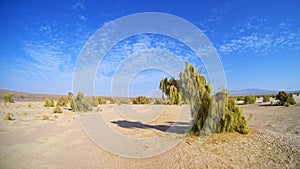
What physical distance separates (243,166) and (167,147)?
2769mm

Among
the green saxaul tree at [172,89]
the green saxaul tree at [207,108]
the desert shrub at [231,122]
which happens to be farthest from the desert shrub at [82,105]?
the desert shrub at [231,122]

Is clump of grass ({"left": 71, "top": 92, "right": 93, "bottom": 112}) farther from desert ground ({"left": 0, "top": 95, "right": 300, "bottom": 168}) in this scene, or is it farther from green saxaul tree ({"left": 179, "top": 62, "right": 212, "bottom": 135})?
green saxaul tree ({"left": 179, "top": 62, "right": 212, "bottom": 135})

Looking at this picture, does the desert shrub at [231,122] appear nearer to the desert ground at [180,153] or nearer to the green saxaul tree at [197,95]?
the desert ground at [180,153]

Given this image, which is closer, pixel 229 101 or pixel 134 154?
pixel 134 154

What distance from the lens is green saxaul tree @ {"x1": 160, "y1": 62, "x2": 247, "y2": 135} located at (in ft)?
27.7

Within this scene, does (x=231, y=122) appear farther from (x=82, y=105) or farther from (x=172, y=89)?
(x=82, y=105)

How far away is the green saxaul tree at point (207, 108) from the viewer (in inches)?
332

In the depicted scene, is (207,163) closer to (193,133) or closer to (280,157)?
(280,157)

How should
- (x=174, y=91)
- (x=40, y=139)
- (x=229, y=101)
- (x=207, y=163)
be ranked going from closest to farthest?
1. (x=207, y=163)
2. (x=40, y=139)
3. (x=229, y=101)
4. (x=174, y=91)

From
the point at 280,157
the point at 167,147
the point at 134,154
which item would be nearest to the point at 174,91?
the point at 167,147

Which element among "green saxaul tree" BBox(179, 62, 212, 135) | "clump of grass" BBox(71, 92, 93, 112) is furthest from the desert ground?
"clump of grass" BBox(71, 92, 93, 112)

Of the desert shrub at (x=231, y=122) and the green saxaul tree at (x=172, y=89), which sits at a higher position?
the green saxaul tree at (x=172, y=89)

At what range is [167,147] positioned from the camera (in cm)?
695

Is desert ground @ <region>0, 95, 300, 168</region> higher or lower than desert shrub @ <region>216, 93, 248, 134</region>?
lower
